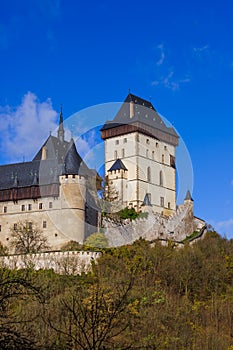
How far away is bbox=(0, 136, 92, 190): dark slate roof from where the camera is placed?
48.6 m

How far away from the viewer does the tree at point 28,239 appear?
153 feet

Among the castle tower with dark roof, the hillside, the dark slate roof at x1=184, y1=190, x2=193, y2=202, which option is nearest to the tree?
the castle tower with dark roof

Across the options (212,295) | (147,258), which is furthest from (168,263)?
(212,295)


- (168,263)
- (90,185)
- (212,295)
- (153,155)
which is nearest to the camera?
(212,295)

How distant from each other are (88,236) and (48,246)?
2.95m

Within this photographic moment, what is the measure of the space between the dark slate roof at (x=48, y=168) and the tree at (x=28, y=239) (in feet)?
12.2

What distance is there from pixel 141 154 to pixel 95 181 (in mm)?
6657

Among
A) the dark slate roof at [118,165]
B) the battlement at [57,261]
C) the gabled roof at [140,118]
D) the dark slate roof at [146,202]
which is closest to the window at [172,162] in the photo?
the gabled roof at [140,118]

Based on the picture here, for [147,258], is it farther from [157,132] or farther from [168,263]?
[157,132]

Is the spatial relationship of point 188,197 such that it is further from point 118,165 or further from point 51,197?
point 51,197

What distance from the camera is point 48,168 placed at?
50438 millimetres

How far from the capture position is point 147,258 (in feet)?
133

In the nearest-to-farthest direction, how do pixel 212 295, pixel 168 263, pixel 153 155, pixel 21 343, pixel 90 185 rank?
pixel 21 343 < pixel 212 295 < pixel 168 263 < pixel 90 185 < pixel 153 155

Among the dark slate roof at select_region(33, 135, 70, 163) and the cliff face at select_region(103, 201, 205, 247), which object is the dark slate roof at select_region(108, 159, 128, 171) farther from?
the cliff face at select_region(103, 201, 205, 247)
